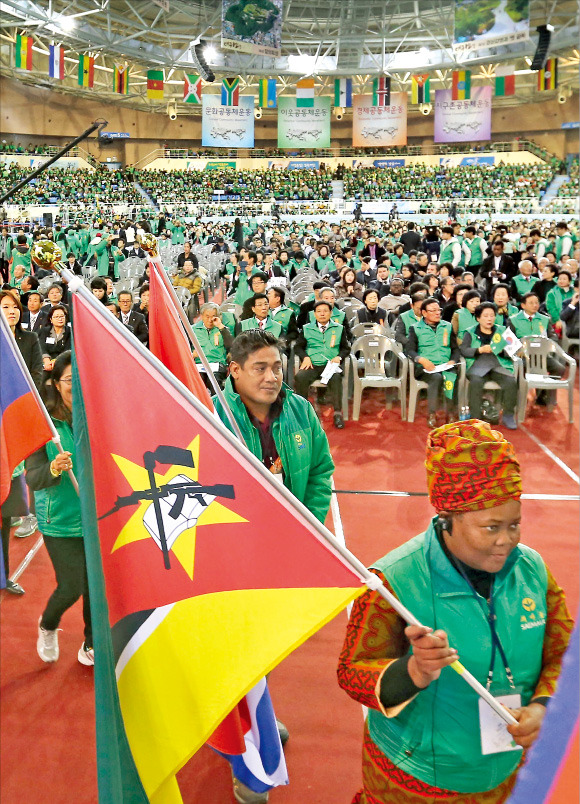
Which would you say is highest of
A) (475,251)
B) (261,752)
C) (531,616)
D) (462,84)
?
(462,84)

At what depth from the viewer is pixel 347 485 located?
235 inches

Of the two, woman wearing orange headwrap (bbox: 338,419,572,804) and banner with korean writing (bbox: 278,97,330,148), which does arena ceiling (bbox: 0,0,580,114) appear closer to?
banner with korean writing (bbox: 278,97,330,148)

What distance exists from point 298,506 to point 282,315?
6.64 meters

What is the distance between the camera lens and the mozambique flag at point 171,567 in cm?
158

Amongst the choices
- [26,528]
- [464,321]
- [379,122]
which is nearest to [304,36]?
[379,122]

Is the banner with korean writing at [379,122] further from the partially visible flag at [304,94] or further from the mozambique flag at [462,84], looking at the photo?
the mozambique flag at [462,84]

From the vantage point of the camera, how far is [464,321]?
752cm

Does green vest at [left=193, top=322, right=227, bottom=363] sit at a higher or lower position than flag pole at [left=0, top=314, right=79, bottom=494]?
lower

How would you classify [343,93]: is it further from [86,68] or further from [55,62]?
[55,62]

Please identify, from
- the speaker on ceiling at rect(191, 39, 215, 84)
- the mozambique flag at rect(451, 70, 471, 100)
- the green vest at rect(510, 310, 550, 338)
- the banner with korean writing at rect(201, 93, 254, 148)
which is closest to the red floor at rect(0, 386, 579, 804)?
the green vest at rect(510, 310, 550, 338)

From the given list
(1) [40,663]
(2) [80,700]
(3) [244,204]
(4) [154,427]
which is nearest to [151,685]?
(4) [154,427]

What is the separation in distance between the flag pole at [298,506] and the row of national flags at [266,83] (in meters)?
25.4

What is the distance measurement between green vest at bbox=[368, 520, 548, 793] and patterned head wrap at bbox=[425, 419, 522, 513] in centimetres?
13

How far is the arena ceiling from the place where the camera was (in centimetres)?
3119
